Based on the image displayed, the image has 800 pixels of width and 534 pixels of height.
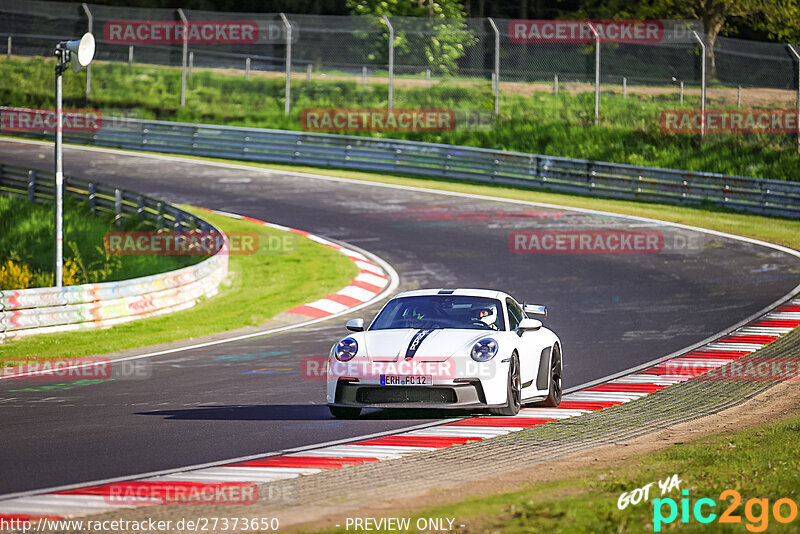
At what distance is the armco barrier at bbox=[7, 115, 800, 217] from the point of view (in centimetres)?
3028

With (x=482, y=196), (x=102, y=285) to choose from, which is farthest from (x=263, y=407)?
(x=482, y=196)

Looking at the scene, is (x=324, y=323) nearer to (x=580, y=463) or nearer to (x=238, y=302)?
(x=238, y=302)

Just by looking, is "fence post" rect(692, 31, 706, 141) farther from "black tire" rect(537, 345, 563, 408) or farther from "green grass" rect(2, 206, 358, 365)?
"black tire" rect(537, 345, 563, 408)

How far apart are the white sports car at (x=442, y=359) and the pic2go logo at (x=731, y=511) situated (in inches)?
137

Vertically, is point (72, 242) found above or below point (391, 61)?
below

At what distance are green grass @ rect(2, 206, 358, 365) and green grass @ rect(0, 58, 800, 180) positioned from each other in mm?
12803

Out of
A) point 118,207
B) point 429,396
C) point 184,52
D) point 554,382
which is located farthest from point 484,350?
point 184,52

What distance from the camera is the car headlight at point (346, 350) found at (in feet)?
33.8

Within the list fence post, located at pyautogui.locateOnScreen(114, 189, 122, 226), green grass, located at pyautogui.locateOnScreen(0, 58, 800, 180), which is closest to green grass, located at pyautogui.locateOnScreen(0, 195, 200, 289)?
fence post, located at pyautogui.locateOnScreen(114, 189, 122, 226)

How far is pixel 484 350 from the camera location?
10.2 meters

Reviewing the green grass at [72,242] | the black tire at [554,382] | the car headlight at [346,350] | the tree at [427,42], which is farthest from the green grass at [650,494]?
the tree at [427,42]

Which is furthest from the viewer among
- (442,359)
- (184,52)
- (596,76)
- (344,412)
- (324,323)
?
(184,52)

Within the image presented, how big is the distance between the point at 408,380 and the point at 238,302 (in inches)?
433

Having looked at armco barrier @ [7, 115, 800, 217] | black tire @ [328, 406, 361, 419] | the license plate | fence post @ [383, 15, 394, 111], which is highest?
fence post @ [383, 15, 394, 111]
